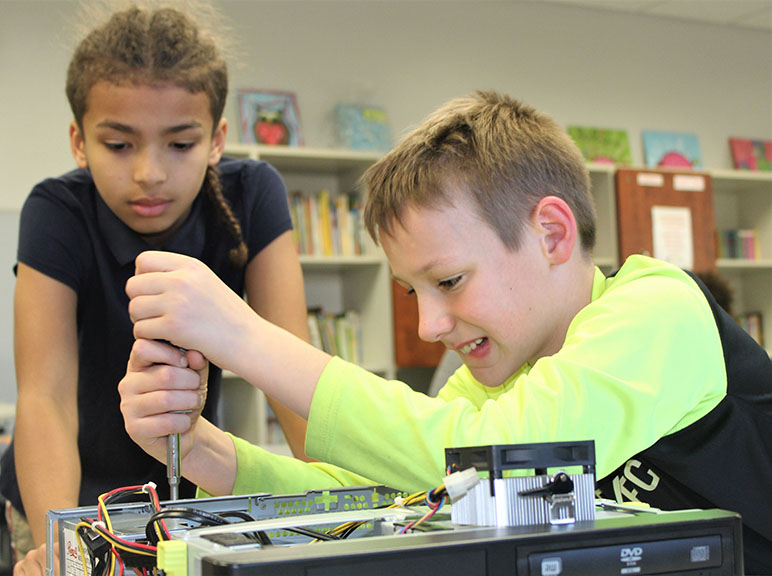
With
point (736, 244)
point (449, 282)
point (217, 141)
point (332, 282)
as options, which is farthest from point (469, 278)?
point (736, 244)

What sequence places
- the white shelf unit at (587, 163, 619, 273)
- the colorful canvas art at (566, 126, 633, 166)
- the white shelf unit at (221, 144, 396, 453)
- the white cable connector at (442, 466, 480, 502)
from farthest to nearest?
the colorful canvas art at (566, 126, 633, 166) → the white shelf unit at (587, 163, 619, 273) → the white shelf unit at (221, 144, 396, 453) → the white cable connector at (442, 466, 480, 502)

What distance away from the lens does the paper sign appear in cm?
452

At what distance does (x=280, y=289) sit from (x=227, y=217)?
0.47ft

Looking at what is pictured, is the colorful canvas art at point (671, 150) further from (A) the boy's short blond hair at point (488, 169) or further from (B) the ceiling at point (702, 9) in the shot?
(A) the boy's short blond hair at point (488, 169)

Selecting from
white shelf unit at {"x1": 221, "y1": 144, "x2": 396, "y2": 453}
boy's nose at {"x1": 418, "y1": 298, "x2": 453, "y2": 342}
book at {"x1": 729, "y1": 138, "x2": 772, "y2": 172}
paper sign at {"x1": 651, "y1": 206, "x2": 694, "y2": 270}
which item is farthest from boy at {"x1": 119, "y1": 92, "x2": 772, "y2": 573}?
book at {"x1": 729, "y1": 138, "x2": 772, "y2": 172}

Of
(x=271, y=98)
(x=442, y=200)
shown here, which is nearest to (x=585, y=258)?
(x=442, y=200)

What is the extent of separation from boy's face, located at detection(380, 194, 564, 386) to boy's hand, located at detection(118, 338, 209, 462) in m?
0.26

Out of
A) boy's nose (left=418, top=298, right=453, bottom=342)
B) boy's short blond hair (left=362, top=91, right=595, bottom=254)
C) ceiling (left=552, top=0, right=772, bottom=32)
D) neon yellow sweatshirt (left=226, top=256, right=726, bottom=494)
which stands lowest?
neon yellow sweatshirt (left=226, top=256, right=726, bottom=494)

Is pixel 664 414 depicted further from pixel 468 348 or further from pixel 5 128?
pixel 5 128

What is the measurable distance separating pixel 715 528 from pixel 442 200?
530mm

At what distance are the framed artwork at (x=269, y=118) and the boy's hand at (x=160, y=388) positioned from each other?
3.39 m

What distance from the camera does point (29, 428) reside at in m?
1.18

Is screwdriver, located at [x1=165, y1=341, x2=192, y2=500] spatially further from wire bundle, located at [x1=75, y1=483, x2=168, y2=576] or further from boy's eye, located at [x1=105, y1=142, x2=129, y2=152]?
boy's eye, located at [x1=105, y1=142, x2=129, y2=152]

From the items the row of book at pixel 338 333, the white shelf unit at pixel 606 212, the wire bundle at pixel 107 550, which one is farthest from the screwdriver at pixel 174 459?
the white shelf unit at pixel 606 212
